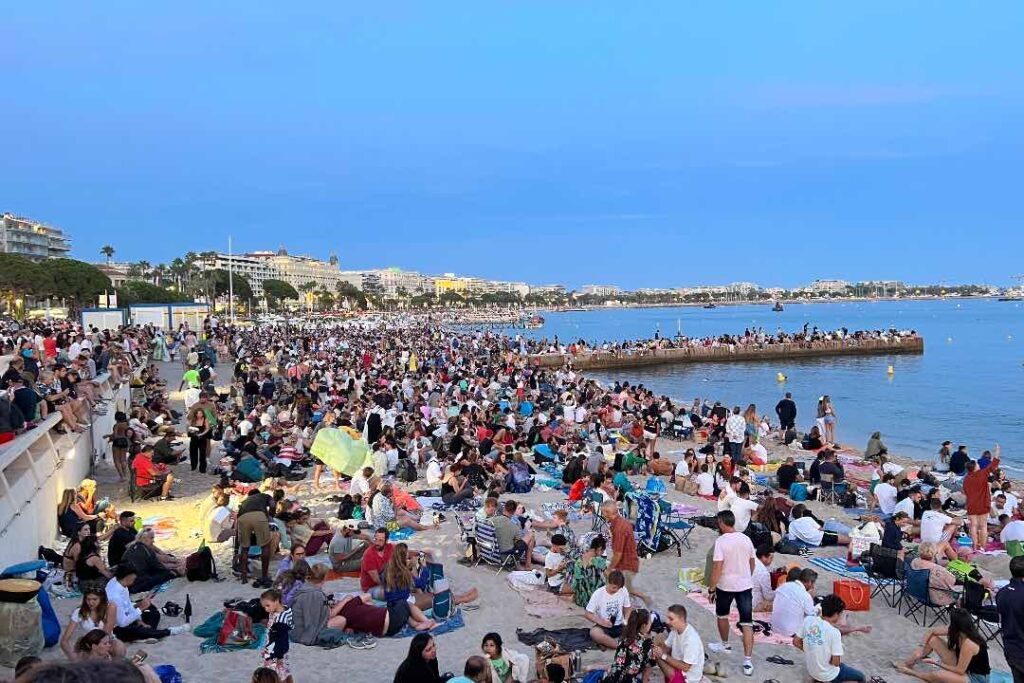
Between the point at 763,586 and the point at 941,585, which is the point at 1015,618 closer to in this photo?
the point at 941,585

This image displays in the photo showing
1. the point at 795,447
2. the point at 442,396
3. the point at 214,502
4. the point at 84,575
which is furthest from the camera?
the point at 442,396

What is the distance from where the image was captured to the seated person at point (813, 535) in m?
9.34

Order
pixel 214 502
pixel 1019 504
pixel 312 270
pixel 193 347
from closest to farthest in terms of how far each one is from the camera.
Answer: pixel 214 502
pixel 1019 504
pixel 193 347
pixel 312 270

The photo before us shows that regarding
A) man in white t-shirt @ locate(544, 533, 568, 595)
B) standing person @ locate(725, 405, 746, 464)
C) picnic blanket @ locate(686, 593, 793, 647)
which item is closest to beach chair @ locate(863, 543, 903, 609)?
picnic blanket @ locate(686, 593, 793, 647)

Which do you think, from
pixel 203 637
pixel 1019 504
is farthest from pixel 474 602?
pixel 1019 504

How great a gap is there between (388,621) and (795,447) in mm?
13839

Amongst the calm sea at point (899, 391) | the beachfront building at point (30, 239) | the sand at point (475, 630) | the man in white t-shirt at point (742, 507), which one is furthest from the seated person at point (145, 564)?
the beachfront building at point (30, 239)

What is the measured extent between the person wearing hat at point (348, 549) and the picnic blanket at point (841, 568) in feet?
17.1

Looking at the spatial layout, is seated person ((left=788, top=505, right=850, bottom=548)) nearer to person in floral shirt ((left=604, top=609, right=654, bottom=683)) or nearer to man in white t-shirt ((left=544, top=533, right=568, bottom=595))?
man in white t-shirt ((left=544, top=533, right=568, bottom=595))

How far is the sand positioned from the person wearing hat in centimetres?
18

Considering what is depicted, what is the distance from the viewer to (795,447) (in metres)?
17.9

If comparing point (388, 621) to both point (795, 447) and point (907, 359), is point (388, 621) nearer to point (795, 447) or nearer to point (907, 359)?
point (795, 447)

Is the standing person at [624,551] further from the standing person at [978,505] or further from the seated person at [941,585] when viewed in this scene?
the standing person at [978,505]

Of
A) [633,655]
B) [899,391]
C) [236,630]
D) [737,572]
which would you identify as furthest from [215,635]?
[899,391]
